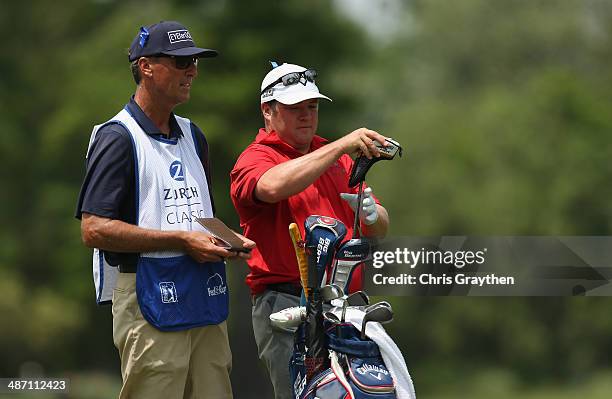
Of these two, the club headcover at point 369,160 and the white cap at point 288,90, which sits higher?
the white cap at point 288,90

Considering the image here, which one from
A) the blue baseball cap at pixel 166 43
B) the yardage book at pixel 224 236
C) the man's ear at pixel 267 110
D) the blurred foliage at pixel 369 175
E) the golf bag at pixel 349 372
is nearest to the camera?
the golf bag at pixel 349 372

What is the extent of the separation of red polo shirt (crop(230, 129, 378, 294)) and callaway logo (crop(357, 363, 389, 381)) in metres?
0.51

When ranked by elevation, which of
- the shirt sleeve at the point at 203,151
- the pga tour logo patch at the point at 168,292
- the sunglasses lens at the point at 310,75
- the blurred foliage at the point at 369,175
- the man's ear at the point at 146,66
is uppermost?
the blurred foliage at the point at 369,175

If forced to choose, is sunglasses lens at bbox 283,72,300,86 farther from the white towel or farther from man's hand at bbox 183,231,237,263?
the white towel

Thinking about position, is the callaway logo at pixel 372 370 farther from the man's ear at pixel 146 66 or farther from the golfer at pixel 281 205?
the man's ear at pixel 146 66

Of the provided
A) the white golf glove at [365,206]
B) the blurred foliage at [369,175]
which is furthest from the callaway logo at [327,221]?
the blurred foliage at [369,175]

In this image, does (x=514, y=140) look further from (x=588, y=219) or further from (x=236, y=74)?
(x=236, y=74)

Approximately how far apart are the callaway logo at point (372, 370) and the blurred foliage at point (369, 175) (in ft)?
38.0

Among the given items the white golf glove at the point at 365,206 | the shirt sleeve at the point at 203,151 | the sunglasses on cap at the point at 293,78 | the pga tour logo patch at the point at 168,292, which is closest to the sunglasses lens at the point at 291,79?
the sunglasses on cap at the point at 293,78

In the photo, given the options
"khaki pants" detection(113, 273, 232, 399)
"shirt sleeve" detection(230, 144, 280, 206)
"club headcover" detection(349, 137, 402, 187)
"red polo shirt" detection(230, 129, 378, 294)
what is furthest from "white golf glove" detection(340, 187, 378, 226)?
"khaki pants" detection(113, 273, 232, 399)

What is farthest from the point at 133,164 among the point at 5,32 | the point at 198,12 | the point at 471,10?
the point at 471,10

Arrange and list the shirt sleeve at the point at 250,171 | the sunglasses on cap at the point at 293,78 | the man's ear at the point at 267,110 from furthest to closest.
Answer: the man's ear at the point at 267,110 → the sunglasses on cap at the point at 293,78 → the shirt sleeve at the point at 250,171

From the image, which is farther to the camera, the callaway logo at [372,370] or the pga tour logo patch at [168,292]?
the pga tour logo patch at [168,292]

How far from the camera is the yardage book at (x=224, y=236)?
4129mm
